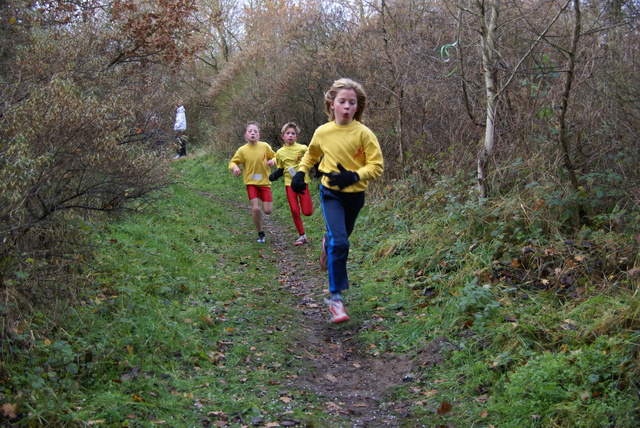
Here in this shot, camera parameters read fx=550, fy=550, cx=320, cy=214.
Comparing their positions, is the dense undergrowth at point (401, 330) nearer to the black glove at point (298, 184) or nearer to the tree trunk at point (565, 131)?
the tree trunk at point (565, 131)

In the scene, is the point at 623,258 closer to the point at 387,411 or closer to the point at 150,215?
the point at 387,411

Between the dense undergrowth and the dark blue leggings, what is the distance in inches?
19.8

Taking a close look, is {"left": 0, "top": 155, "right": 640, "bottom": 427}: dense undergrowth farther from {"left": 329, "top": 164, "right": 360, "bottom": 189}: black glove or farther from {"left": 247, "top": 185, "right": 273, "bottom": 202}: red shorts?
{"left": 247, "top": 185, "right": 273, "bottom": 202}: red shorts

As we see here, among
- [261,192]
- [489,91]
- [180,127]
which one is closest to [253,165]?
[261,192]

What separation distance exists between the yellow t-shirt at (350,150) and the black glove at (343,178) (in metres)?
0.14

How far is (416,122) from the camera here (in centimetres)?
1020

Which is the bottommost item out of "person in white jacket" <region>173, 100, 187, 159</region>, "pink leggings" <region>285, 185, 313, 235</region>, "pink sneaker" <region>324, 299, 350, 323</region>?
"pink sneaker" <region>324, 299, 350, 323</region>

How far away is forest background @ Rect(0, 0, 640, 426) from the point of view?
445 centimetres

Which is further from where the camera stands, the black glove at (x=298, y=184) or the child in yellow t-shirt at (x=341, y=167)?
the black glove at (x=298, y=184)

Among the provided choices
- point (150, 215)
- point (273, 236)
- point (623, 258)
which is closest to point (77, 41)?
point (150, 215)

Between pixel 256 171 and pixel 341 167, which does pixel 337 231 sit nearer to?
pixel 341 167

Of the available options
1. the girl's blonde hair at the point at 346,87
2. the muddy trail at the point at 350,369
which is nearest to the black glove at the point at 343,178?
the girl's blonde hair at the point at 346,87

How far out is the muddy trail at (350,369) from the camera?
3.98m

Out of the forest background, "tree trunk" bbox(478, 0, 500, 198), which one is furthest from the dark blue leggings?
"tree trunk" bbox(478, 0, 500, 198)
